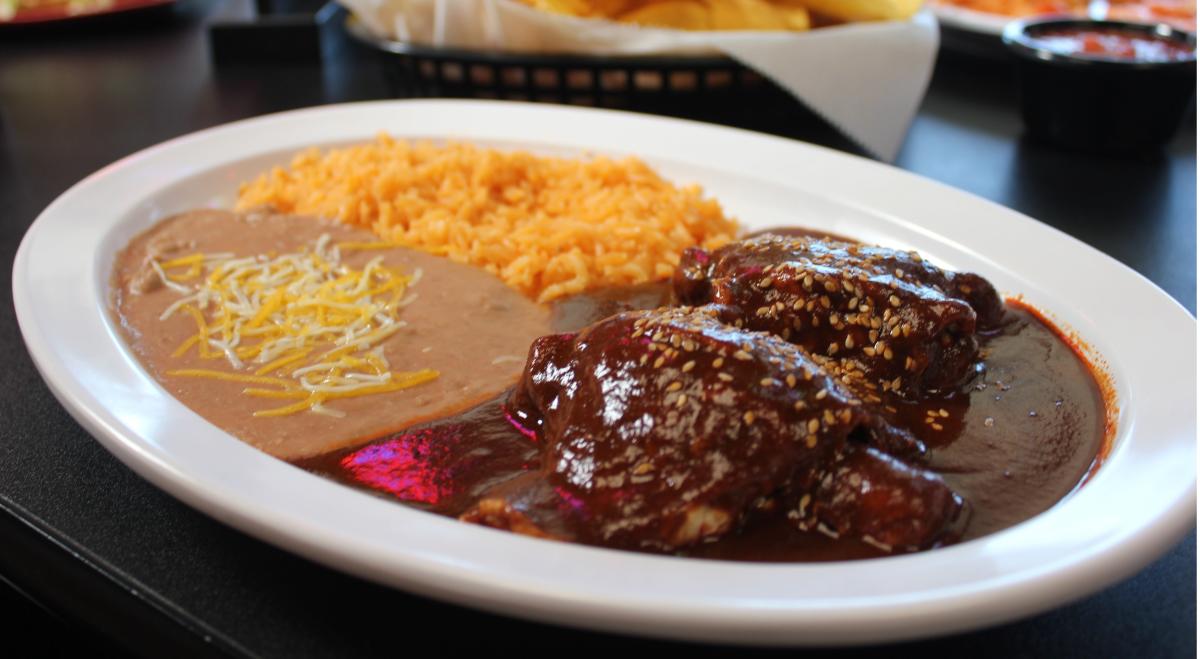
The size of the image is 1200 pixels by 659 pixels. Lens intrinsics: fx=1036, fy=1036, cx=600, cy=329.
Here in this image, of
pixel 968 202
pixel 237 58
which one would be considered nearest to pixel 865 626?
pixel 968 202

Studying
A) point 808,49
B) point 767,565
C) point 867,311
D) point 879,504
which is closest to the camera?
point 767,565

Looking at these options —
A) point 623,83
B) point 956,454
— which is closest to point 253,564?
point 956,454

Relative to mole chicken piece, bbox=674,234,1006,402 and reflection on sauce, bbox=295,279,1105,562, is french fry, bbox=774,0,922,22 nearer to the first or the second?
mole chicken piece, bbox=674,234,1006,402

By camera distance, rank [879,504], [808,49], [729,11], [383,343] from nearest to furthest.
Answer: [879,504] < [383,343] < [808,49] < [729,11]

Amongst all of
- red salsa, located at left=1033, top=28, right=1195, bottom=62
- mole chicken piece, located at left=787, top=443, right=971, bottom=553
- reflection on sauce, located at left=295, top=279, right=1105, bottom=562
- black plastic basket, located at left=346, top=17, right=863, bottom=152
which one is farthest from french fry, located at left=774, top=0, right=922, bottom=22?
mole chicken piece, located at left=787, top=443, right=971, bottom=553

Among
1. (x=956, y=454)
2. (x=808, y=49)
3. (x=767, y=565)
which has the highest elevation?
(x=808, y=49)

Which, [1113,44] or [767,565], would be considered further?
[1113,44]

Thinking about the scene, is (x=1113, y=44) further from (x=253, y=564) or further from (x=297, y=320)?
(x=253, y=564)
